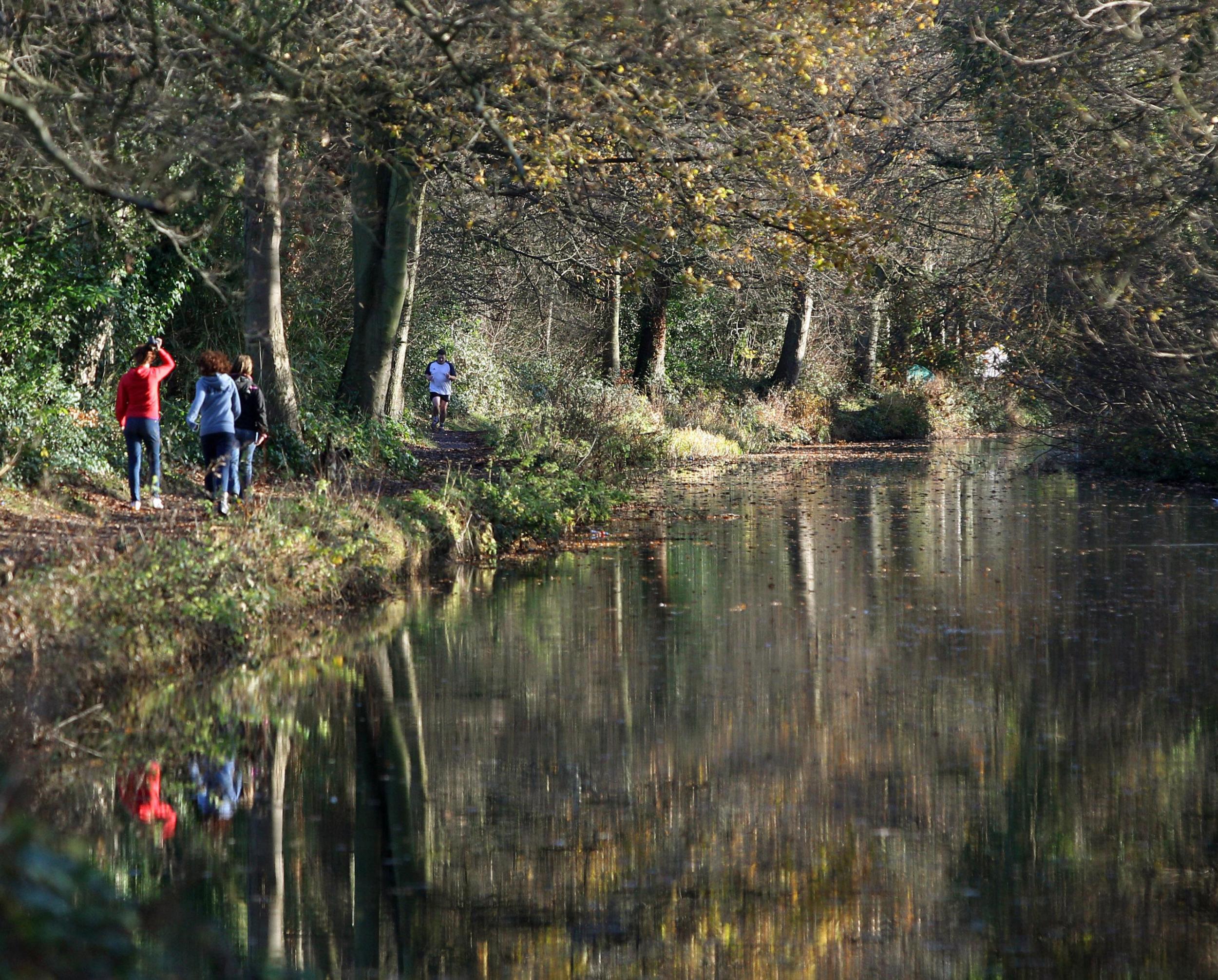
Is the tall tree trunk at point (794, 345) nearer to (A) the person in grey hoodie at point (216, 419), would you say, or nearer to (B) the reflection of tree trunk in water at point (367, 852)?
(A) the person in grey hoodie at point (216, 419)

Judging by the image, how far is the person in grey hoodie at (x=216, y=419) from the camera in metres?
15.6

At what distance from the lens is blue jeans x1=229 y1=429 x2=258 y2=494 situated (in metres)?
16.2

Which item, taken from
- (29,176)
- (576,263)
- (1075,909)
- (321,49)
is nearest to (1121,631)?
(1075,909)

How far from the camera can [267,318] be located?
1883 cm

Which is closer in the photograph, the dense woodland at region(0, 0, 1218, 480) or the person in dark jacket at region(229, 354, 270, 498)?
the dense woodland at region(0, 0, 1218, 480)

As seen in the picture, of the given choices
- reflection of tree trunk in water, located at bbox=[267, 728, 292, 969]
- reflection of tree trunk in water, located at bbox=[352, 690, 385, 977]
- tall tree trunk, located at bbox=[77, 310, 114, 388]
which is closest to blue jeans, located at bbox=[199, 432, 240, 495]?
tall tree trunk, located at bbox=[77, 310, 114, 388]

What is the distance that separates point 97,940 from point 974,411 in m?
46.3

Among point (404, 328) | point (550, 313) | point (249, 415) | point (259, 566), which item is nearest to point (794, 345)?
point (550, 313)

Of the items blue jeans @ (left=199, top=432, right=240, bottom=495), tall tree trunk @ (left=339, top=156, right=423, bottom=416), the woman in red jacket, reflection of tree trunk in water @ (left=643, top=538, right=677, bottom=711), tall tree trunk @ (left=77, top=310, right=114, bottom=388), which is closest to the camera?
reflection of tree trunk in water @ (left=643, top=538, right=677, bottom=711)

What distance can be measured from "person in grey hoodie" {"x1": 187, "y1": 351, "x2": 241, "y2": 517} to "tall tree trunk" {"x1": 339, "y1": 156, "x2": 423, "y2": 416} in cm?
552

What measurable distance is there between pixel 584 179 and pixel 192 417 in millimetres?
5349

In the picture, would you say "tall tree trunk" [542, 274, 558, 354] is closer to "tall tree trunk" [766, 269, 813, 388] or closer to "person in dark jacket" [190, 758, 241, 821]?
"tall tree trunk" [766, 269, 813, 388]

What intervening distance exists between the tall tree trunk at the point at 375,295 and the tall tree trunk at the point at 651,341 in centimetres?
1675

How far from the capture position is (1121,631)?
12664mm
